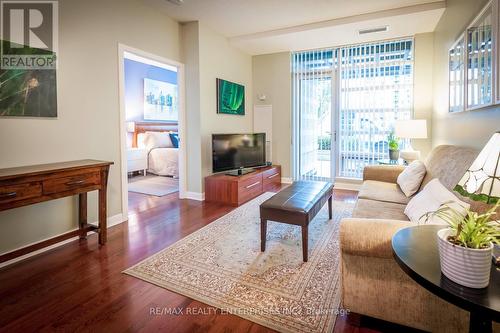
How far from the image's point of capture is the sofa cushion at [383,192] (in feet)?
9.36

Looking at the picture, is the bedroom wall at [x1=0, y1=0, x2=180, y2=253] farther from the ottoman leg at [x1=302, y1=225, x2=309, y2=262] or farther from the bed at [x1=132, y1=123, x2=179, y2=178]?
the bed at [x1=132, y1=123, x2=179, y2=178]

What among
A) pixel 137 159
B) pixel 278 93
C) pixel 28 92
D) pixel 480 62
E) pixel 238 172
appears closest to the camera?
pixel 480 62

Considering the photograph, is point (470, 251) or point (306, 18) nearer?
point (470, 251)

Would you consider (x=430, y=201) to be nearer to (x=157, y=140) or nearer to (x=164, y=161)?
(x=164, y=161)

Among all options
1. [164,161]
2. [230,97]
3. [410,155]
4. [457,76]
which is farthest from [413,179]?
[164,161]

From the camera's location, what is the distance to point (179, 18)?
4.16m

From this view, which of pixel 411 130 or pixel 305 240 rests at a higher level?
pixel 411 130

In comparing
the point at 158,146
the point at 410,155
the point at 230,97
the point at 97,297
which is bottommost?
the point at 97,297

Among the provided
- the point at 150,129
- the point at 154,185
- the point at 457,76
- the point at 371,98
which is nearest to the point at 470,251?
the point at 457,76

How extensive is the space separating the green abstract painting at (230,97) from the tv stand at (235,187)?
1172mm

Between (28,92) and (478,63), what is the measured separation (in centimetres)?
378

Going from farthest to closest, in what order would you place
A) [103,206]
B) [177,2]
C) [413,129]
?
[413,129]
[177,2]
[103,206]

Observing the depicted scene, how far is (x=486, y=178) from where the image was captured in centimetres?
105

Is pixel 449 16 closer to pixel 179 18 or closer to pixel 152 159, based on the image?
pixel 179 18
